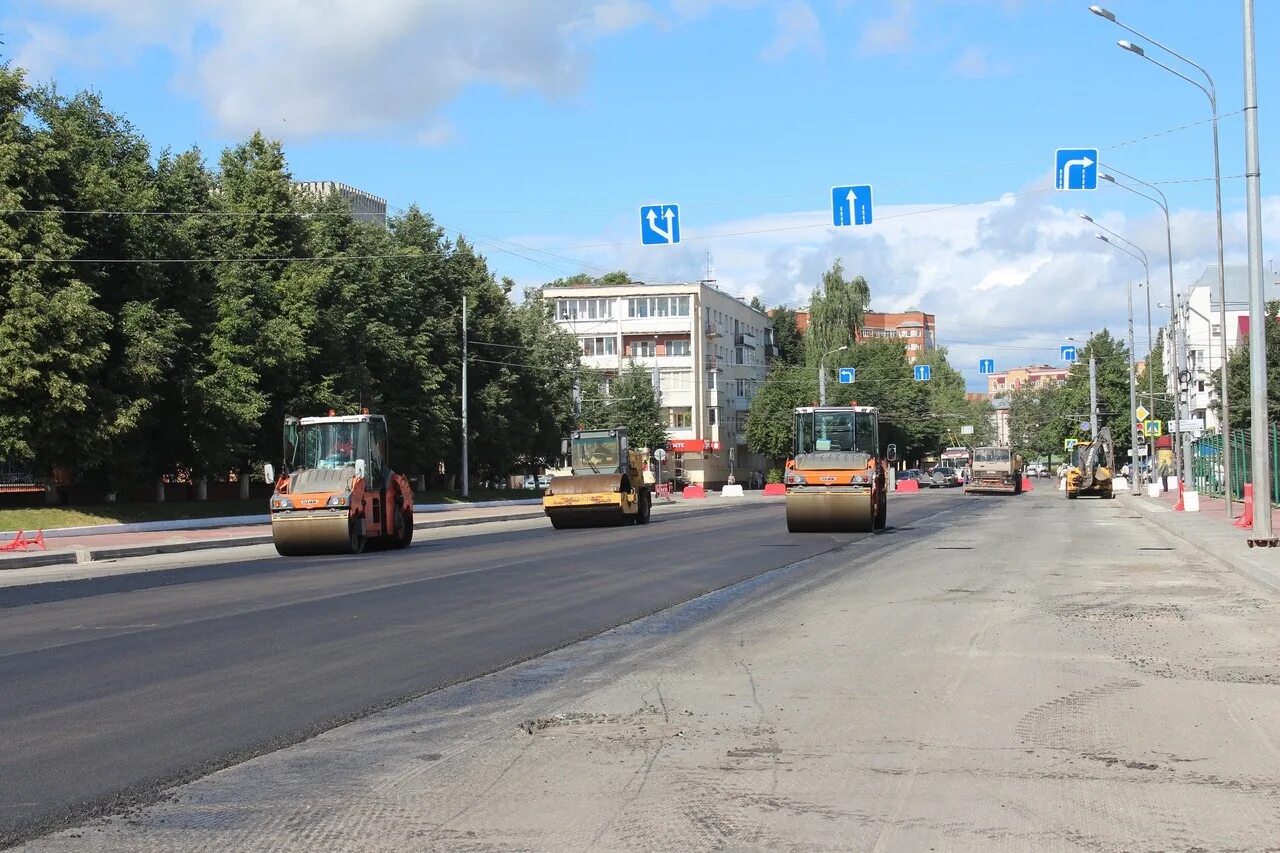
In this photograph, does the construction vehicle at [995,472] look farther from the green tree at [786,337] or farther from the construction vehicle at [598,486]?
the green tree at [786,337]

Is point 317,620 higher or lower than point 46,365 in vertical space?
lower

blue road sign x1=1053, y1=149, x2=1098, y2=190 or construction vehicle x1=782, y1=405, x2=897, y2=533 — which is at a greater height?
blue road sign x1=1053, y1=149, x2=1098, y2=190

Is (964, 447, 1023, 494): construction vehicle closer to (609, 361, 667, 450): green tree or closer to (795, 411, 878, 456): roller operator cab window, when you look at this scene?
(609, 361, 667, 450): green tree

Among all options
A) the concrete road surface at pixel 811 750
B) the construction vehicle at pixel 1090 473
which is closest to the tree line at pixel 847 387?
the construction vehicle at pixel 1090 473

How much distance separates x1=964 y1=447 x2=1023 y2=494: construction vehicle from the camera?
78.6 metres

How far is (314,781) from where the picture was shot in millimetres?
7105

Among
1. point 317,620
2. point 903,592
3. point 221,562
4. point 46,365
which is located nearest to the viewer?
point 317,620

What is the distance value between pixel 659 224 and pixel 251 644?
19465mm

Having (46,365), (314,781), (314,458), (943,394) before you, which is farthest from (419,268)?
(943,394)

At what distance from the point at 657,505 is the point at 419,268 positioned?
53.0ft

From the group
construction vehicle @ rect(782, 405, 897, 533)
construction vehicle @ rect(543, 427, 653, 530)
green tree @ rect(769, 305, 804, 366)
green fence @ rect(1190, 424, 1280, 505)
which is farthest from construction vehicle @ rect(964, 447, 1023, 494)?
green tree @ rect(769, 305, 804, 366)

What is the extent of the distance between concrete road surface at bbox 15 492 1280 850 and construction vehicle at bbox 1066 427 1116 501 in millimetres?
52220

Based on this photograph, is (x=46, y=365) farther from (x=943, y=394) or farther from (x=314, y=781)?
(x=943, y=394)

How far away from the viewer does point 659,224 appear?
1203 inches
